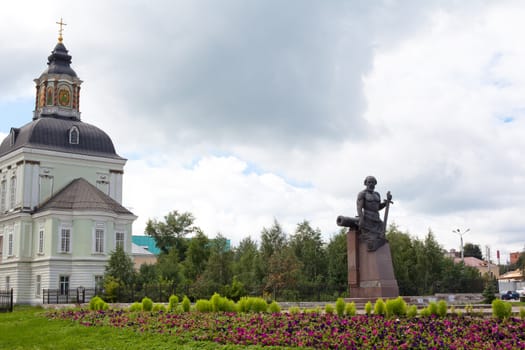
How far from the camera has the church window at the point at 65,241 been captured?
46.6 meters

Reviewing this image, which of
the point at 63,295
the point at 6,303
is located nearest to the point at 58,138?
the point at 63,295

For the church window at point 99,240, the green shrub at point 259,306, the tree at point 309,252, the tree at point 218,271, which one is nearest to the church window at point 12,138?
the church window at point 99,240

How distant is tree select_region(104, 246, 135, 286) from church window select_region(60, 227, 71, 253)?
807cm

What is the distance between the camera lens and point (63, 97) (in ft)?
183

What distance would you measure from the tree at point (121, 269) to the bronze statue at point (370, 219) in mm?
22857

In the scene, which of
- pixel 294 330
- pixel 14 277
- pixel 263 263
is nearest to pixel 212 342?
pixel 294 330

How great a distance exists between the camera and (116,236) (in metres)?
48.6

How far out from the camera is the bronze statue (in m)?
19.1

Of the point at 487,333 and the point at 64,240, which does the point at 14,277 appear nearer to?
the point at 64,240

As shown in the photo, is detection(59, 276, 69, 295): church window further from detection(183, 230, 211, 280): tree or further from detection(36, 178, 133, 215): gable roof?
detection(183, 230, 211, 280): tree

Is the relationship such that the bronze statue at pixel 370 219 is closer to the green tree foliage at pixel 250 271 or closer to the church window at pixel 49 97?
the green tree foliage at pixel 250 271

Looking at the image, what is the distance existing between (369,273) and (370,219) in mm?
1712

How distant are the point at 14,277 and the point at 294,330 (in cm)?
4257

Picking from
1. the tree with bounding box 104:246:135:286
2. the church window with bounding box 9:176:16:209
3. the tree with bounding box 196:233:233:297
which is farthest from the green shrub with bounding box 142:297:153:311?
the church window with bounding box 9:176:16:209
